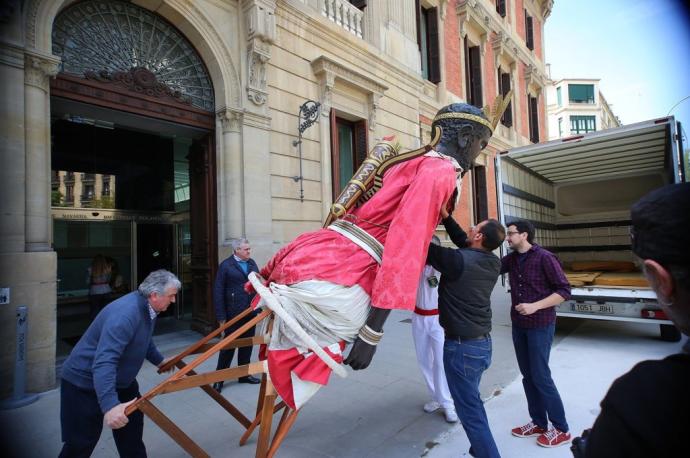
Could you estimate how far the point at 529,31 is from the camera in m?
20.2

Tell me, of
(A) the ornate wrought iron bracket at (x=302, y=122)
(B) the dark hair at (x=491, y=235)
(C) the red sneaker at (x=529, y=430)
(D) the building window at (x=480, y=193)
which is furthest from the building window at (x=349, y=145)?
(D) the building window at (x=480, y=193)

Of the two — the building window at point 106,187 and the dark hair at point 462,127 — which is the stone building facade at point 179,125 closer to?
the building window at point 106,187

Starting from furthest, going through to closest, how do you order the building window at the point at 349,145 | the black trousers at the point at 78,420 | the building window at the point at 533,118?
the building window at the point at 533,118 → the building window at the point at 349,145 → the black trousers at the point at 78,420

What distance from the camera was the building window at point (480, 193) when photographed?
1435 centimetres

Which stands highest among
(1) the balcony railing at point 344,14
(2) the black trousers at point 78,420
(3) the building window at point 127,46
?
(1) the balcony railing at point 344,14

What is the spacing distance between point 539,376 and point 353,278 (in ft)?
6.71

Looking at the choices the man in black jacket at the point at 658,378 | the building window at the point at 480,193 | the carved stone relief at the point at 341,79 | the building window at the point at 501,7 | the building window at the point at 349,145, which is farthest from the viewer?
Result: the building window at the point at 501,7

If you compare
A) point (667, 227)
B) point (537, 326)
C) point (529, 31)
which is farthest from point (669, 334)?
point (529, 31)

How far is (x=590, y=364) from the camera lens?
4.86 metres

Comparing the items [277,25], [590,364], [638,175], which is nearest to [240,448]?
[590,364]

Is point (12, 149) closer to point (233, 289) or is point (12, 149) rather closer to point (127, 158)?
point (233, 289)

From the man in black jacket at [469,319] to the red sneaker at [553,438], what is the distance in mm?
837

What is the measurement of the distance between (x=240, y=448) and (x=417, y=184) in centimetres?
260

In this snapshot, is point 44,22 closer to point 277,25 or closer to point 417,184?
point 277,25
